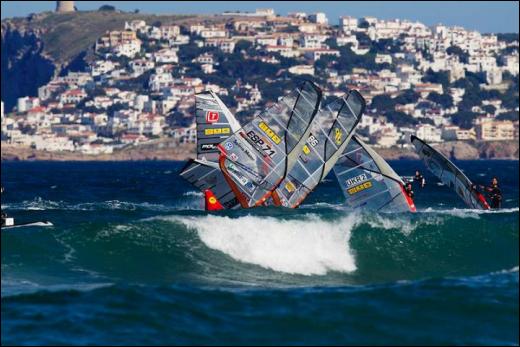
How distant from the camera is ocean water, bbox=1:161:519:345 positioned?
19031 millimetres

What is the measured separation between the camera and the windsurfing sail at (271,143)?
Result: 3572 centimetres

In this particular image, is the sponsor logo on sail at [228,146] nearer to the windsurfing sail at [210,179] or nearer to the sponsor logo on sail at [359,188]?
the windsurfing sail at [210,179]

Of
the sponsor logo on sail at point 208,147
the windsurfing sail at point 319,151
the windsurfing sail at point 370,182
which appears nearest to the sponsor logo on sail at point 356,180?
the windsurfing sail at point 370,182

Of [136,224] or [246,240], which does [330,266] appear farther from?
[136,224]

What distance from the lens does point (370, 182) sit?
36500mm

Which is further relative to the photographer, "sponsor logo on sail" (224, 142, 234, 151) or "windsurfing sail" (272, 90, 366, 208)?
"windsurfing sail" (272, 90, 366, 208)

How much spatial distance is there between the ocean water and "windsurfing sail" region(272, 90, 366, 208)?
2.05 metres

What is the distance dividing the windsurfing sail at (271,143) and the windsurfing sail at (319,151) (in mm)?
479

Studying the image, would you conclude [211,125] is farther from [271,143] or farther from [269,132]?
[271,143]

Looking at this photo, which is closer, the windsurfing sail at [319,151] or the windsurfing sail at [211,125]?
the windsurfing sail at [319,151]

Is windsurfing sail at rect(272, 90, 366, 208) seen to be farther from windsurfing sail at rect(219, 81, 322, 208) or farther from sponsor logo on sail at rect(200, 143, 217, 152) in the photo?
sponsor logo on sail at rect(200, 143, 217, 152)

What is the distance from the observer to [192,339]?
18594 mm

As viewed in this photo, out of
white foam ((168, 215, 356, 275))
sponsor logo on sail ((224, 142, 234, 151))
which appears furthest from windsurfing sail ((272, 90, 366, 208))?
white foam ((168, 215, 356, 275))

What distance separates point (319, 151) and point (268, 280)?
1216cm
